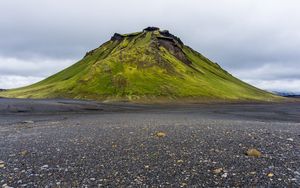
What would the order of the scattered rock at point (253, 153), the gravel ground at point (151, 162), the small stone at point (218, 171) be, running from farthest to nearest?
the scattered rock at point (253, 153)
the small stone at point (218, 171)
the gravel ground at point (151, 162)

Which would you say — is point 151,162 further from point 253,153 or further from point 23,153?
point 23,153

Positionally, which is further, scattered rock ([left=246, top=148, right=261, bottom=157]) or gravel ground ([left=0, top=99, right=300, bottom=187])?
scattered rock ([left=246, top=148, right=261, bottom=157])

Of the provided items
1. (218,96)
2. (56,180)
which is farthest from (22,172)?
(218,96)

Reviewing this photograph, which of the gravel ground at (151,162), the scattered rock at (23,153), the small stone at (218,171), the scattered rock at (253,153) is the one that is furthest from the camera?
the scattered rock at (23,153)

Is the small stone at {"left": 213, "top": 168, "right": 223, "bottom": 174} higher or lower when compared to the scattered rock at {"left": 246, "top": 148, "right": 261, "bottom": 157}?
lower

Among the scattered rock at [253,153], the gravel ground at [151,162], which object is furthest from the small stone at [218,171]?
the scattered rock at [253,153]

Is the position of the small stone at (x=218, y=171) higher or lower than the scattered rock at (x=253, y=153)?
lower

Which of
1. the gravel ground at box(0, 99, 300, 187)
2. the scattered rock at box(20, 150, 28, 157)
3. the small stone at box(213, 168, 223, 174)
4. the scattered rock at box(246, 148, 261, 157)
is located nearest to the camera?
the gravel ground at box(0, 99, 300, 187)

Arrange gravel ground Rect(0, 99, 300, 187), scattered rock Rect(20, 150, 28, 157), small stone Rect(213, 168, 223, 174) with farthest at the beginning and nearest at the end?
scattered rock Rect(20, 150, 28, 157), small stone Rect(213, 168, 223, 174), gravel ground Rect(0, 99, 300, 187)

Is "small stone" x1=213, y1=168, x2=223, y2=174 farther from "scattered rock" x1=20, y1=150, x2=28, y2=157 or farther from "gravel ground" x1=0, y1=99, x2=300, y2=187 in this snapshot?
"scattered rock" x1=20, y1=150, x2=28, y2=157

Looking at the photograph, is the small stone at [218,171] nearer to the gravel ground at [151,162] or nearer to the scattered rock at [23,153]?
the gravel ground at [151,162]

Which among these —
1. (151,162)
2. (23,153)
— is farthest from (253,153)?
(23,153)

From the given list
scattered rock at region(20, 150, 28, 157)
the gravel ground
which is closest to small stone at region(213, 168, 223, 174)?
the gravel ground

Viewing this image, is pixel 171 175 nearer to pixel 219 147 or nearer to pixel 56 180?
pixel 56 180
